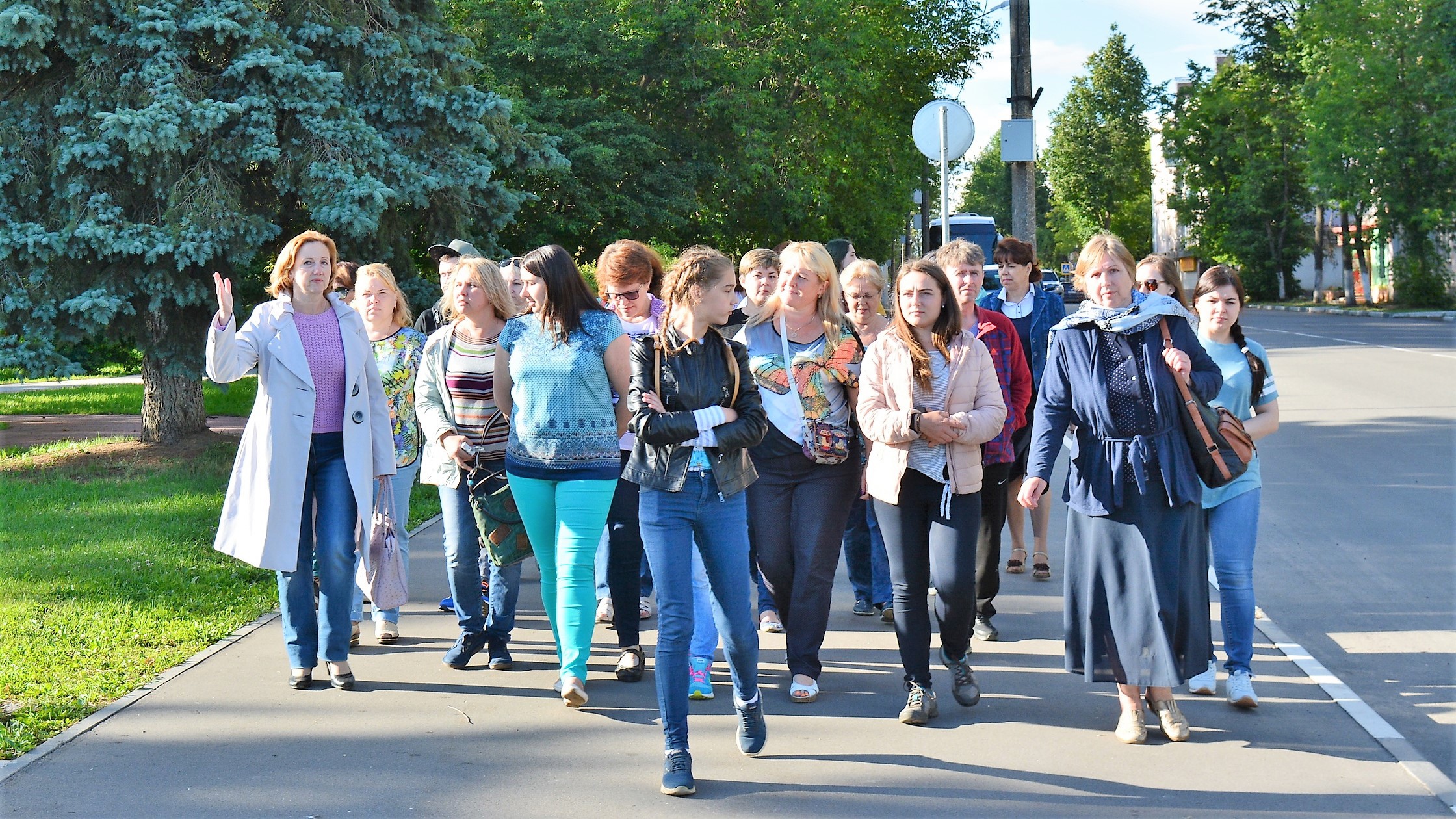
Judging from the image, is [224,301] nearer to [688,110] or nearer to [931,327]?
[931,327]

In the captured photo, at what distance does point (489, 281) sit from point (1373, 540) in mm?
5964

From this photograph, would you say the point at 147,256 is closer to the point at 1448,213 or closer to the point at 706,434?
the point at 706,434

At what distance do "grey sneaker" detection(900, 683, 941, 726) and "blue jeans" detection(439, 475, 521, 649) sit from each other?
1.89 m

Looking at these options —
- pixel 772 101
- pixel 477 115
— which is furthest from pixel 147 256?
pixel 772 101

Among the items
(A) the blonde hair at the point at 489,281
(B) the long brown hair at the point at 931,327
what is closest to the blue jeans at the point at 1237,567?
(B) the long brown hair at the point at 931,327

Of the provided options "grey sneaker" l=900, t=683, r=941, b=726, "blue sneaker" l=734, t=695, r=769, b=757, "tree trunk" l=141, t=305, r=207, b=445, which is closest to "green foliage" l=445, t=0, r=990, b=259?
"tree trunk" l=141, t=305, r=207, b=445

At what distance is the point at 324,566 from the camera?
19.8 feet

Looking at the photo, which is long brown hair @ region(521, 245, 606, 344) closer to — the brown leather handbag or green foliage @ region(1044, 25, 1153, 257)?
the brown leather handbag

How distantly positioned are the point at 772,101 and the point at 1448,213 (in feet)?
84.5

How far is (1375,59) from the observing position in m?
43.8

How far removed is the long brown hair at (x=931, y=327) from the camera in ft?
17.8

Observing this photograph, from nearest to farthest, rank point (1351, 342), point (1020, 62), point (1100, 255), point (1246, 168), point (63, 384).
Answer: point (1100, 255)
point (1020, 62)
point (63, 384)
point (1351, 342)
point (1246, 168)

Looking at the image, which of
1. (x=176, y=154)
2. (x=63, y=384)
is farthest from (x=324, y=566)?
(x=63, y=384)

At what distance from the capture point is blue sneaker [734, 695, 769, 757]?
501 centimetres
